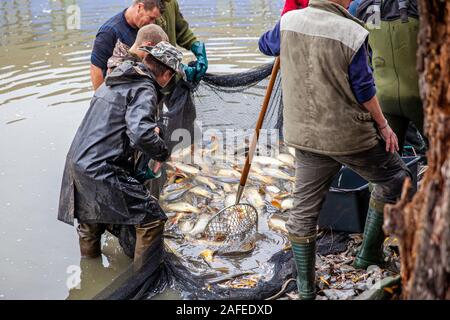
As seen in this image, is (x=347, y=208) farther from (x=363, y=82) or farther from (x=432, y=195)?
(x=432, y=195)

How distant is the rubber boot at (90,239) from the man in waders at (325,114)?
1.69 m

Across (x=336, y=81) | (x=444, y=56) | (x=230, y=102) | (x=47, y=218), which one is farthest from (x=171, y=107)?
(x=444, y=56)

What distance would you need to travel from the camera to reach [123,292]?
15.7 ft

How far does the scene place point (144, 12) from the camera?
20.7 ft

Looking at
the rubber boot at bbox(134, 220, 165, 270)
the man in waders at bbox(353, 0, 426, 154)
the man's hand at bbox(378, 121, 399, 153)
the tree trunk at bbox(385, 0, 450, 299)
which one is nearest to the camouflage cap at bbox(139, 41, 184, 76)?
the rubber boot at bbox(134, 220, 165, 270)

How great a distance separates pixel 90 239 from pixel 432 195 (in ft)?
11.6

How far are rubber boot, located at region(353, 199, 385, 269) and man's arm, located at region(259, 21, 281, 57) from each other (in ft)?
4.05

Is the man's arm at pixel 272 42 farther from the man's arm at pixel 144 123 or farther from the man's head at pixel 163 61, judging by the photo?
the man's arm at pixel 144 123

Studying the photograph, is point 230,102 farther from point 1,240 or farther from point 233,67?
point 233,67

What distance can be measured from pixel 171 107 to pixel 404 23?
2.72 meters

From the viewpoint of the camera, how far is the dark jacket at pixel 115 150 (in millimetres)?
4934

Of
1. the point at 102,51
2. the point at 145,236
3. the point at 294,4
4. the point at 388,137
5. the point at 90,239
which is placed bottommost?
the point at 90,239

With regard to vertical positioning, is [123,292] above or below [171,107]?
below

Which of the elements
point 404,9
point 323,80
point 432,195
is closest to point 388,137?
point 323,80
